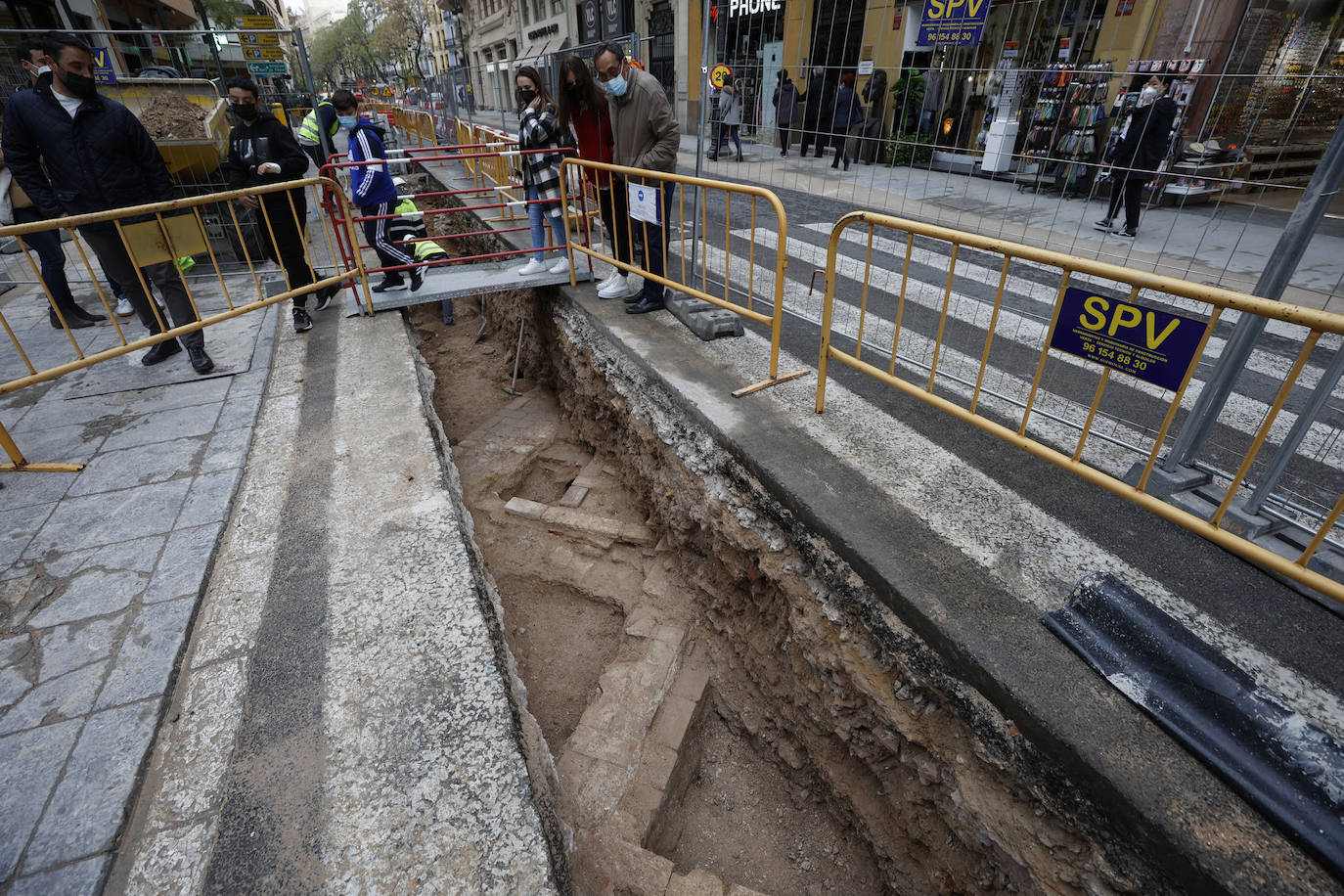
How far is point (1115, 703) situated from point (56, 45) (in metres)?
6.54

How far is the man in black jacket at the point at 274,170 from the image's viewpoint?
5191 millimetres

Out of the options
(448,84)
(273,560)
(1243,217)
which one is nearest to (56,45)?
(273,560)

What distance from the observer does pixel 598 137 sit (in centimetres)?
514

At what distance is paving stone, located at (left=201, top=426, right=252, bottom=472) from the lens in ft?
11.9

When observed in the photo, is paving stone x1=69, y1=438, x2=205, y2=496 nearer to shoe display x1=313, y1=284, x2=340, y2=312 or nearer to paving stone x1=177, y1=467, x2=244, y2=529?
paving stone x1=177, y1=467, x2=244, y2=529

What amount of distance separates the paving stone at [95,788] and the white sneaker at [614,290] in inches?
167

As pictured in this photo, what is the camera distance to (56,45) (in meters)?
3.79

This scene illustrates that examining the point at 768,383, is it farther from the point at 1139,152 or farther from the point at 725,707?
the point at 1139,152

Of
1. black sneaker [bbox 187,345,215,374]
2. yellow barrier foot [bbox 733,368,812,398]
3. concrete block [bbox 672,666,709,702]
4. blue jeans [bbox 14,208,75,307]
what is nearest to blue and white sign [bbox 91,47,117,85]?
blue jeans [bbox 14,208,75,307]

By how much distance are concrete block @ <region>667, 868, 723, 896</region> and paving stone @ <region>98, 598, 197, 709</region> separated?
6.91ft

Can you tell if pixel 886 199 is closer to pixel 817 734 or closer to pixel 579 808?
pixel 817 734

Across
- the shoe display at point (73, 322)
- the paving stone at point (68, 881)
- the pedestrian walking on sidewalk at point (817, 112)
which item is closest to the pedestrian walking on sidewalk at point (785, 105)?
the pedestrian walking on sidewalk at point (817, 112)

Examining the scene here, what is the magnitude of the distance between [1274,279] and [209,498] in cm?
508

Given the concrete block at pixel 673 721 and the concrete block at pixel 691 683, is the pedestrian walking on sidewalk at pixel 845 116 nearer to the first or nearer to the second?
the concrete block at pixel 691 683
